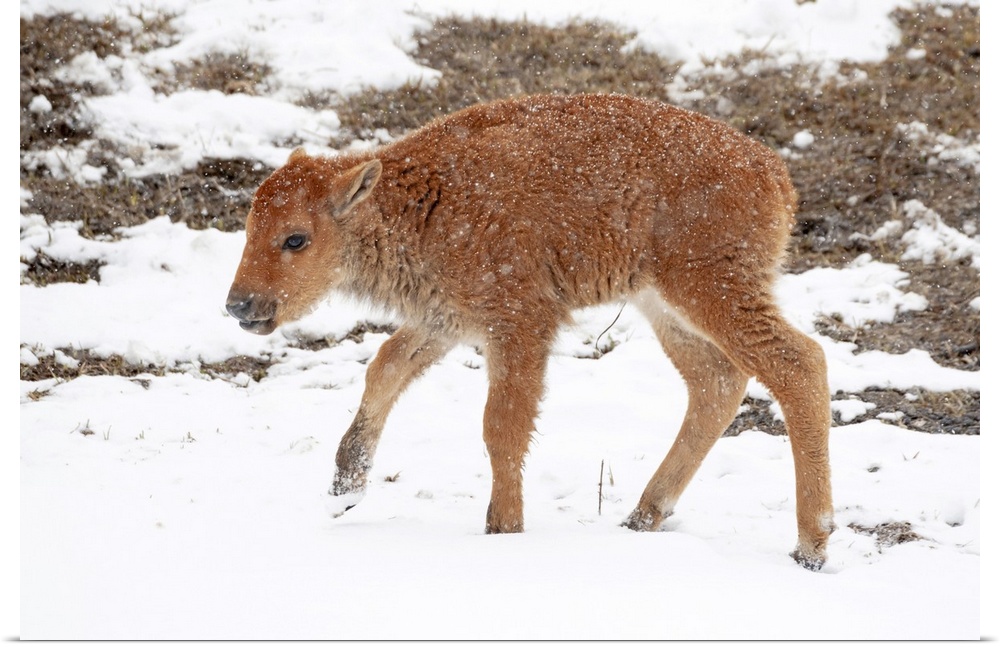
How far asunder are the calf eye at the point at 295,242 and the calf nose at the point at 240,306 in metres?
0.34

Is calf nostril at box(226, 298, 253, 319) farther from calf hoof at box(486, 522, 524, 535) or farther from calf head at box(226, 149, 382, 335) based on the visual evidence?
calf hoof at box(486, 522, 524, 535)

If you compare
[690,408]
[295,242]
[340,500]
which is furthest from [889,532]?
[295,242]

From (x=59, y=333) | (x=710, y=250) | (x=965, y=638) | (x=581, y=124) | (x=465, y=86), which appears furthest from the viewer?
(x=465, y=86)

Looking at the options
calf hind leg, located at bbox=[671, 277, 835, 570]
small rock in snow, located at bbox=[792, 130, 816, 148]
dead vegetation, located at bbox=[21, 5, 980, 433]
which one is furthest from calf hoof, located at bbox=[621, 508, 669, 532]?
small rock in snow, located at bbox=[792, 130, 816, 148]

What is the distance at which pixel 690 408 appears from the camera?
18.7 ft

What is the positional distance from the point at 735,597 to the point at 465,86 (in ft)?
28.0

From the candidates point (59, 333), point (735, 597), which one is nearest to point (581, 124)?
point (735, 597)

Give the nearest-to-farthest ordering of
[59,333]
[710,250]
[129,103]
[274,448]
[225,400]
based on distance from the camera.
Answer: [710,250] → [274,448] → [225,400] → [59,333] → [129,103]

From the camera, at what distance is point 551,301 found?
525cm

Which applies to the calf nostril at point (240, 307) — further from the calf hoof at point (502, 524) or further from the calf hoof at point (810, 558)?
the calf hoof at point (810, 558)

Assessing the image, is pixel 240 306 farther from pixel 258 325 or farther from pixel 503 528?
pixel 503 528

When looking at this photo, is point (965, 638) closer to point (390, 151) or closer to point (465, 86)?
point (390, 151)

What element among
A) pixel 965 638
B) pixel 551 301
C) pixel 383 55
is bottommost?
pixel 965 638

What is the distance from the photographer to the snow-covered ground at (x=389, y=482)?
3762 mm
